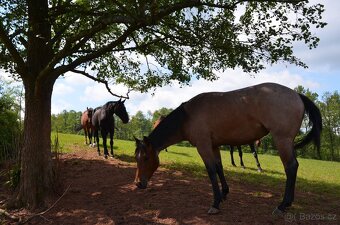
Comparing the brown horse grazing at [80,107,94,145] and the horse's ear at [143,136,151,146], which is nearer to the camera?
the horse's ear at [143,136,151,146]

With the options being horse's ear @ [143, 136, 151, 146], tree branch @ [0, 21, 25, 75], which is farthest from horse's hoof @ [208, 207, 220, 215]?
tree branch @ [0, 21, 25, 75]

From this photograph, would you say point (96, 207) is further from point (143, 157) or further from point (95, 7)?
point (95, 7)

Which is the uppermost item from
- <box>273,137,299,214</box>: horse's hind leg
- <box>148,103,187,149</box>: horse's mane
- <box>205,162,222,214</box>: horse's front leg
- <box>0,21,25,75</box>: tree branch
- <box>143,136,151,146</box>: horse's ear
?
<box>0,21,25,75</box>: tree branch

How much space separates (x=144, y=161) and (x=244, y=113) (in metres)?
2.41

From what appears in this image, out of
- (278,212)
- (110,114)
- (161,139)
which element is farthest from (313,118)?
(110,114)

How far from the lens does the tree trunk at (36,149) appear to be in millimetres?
8836

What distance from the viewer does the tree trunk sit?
8.84 metres

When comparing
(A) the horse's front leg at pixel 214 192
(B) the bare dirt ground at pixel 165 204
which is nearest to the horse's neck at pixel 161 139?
(A) the horse's front leg at pixel 214 192

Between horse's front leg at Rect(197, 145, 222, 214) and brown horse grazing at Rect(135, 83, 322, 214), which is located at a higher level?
brown horse grazing at Rect(135, 83, 322, 214)

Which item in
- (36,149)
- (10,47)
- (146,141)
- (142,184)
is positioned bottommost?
(142,184)

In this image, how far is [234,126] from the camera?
7098 millimetres

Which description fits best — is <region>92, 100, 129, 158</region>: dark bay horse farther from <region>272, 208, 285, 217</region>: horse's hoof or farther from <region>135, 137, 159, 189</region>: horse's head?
A: <region>272, 208, 285, 217</region>: horse's hoof

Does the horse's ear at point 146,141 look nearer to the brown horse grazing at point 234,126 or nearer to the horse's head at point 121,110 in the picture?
the brown horse grazing at point 234,126

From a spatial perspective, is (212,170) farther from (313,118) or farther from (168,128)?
(313,118)
